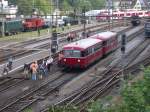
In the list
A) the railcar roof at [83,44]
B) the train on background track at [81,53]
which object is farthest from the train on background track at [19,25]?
the train on background track at [81,53]

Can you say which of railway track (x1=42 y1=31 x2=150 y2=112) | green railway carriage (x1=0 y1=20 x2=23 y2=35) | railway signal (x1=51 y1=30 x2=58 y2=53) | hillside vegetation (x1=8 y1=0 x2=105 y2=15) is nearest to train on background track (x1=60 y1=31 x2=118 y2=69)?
railway track (x1=42 y1=31 x2=150 y2=112)

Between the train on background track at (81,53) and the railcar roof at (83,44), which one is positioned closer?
the train on background track at (81,53)

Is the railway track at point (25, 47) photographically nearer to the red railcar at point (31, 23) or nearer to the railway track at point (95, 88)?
the railway track at point (95, 88)

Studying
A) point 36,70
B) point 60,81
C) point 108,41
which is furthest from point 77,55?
point 108,41

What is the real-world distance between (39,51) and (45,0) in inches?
2557

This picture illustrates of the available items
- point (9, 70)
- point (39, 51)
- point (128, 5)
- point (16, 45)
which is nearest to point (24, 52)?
point (39, 51)

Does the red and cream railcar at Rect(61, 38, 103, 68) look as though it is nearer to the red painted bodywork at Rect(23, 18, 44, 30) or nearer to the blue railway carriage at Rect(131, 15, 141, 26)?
the blue railway carriage at Rect(131, 15, 141, 26)

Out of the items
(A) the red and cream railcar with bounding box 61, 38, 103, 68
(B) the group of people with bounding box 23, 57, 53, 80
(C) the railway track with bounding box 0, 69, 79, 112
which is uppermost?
(A) the red and cream railcar with bounding box 61, 38, 103, 68

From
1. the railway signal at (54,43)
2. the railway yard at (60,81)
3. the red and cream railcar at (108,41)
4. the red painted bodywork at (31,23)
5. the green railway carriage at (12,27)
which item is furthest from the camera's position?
the red painted bodywork at (31,23)

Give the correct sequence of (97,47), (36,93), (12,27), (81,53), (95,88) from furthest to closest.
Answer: (12,27), (97,47), (81,53), (95,88), (36,93)

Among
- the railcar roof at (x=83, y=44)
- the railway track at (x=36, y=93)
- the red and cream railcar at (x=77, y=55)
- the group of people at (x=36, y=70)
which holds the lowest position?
the railway track at (x=36, y=93)

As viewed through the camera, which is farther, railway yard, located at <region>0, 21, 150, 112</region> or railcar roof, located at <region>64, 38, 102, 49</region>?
railcar roof, located at <region>64, 38, 102, 49</region>

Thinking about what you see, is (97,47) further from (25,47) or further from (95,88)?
(25,47)

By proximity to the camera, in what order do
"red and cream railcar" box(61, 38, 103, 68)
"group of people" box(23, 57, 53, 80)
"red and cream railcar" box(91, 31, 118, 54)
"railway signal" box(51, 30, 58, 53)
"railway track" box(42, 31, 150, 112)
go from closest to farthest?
"railway track" box(42, 31, 150, 112), "group of people" box(23, 57, 53, 80), "red and cream railcar" box(61, 38, 103, 68), "railway signal" box(51, 30, 58, 53), "red and cream railcar" box(91, 31, 118, 54)
